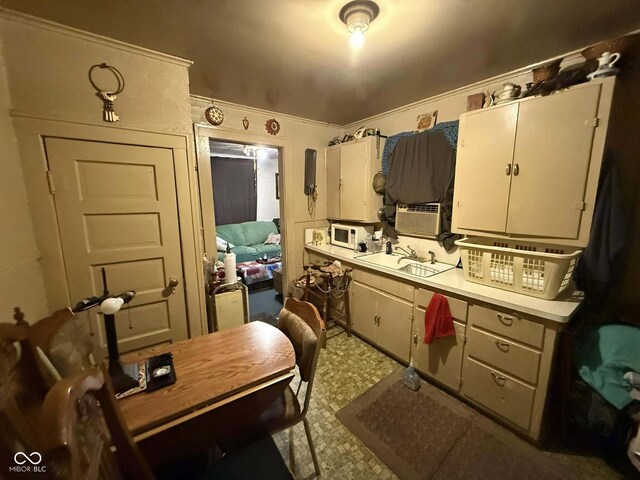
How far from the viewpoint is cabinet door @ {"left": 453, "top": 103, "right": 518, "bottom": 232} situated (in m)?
1.76

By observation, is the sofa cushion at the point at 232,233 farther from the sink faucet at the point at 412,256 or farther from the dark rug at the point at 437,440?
the dark rug at the point at 437,440

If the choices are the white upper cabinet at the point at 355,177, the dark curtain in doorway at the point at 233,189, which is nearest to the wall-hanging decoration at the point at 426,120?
the white upper cabinet at the point at 355,177

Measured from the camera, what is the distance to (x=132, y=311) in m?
1.86

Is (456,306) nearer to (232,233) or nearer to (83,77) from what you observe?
(83,77)

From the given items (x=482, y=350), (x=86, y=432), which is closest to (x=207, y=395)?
(x=86, y=432)

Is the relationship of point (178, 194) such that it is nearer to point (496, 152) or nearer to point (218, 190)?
point (496, 152)

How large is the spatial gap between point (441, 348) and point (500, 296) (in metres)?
0.63

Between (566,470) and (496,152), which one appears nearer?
(566,470)

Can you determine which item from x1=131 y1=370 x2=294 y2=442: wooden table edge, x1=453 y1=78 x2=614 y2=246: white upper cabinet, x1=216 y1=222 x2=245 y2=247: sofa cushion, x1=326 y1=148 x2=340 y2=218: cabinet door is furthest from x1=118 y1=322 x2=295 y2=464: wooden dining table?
x1=216 y1=222 x2=245 y2=247: sofa cushion

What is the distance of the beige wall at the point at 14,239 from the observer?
1.18 m

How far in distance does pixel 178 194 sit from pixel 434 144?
2324 millimetres

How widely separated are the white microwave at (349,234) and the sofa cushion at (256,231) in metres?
2.71

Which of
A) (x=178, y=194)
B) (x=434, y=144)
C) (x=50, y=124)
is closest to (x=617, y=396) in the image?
(x=434, y=144)

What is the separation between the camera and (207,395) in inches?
41.4
